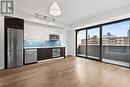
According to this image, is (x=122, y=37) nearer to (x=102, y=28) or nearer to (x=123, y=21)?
(x=123, y=21)

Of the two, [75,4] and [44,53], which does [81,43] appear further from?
[75,4]

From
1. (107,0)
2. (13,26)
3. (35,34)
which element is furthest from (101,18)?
(13,26)

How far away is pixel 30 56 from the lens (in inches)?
193

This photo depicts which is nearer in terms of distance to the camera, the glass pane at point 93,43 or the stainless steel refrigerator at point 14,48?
the stainless steel refrigerator at point 14,48

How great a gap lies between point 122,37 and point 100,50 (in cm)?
136

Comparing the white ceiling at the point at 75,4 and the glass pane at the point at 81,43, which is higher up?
the white ceiling at the point at 75,4

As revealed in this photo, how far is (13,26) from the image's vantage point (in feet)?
13.7

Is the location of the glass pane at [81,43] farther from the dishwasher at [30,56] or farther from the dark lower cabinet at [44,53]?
the dishwasher at [30,56]

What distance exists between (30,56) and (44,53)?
911 millimetres

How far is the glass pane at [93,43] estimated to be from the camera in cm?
602

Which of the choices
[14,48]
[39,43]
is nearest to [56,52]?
[39,43]

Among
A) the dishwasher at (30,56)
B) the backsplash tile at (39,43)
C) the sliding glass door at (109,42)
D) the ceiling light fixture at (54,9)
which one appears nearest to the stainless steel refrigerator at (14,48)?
the dishwasher at (30,56)

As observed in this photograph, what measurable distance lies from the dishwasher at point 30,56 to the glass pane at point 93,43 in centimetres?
364

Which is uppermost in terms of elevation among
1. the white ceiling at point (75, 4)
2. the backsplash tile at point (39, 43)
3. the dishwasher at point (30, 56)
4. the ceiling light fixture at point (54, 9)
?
the white ceiling at point (75, 4)
